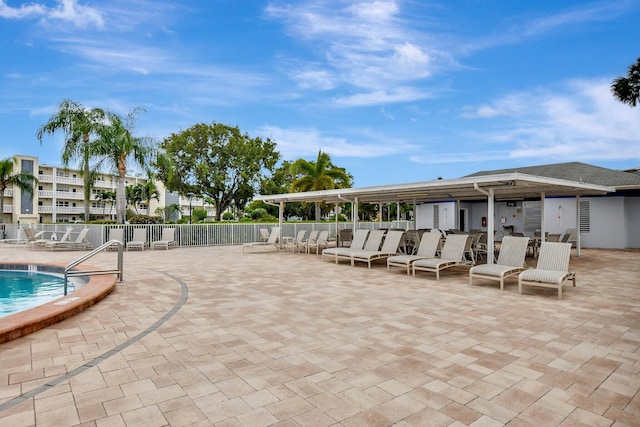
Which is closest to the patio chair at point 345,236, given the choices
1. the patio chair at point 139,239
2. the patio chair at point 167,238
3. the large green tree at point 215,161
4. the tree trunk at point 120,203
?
the patio chair at point 167,238

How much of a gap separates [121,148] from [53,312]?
50.3 ft

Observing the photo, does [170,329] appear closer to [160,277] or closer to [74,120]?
[160,277]

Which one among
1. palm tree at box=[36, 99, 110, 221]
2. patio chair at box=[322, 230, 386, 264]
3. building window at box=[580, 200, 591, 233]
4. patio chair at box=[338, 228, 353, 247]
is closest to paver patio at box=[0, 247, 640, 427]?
patio chair at box=[322, 230, 386, 264]

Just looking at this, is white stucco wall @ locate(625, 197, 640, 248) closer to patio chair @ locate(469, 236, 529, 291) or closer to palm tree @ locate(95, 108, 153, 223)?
patio chair @ locate(469, 236, 529, 291)

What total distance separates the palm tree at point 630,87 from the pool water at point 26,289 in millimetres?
23711

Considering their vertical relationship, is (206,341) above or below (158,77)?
below

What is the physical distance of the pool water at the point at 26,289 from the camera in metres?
7.50

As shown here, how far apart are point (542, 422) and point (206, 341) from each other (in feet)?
11.5

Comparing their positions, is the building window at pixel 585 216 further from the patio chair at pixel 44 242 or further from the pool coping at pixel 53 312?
the patio chair at pixel 44 242

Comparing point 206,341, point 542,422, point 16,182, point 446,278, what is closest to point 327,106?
point 446,278

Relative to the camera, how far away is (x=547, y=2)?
13.2m

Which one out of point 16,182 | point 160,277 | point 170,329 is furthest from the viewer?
point 16,182

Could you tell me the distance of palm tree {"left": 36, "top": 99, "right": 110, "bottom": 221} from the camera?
1883cm

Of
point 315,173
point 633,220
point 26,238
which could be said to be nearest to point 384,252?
point 315,173
